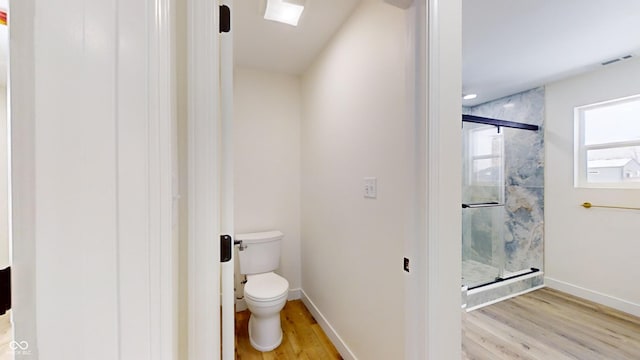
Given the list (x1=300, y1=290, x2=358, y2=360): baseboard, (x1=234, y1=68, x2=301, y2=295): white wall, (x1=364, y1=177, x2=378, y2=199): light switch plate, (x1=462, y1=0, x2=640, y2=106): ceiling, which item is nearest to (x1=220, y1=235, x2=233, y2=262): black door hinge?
(x1=364, y1=177, x2=378, y2=199): light switch plate

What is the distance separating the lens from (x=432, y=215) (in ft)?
3.01

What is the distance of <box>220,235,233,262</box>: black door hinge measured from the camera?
0.80m

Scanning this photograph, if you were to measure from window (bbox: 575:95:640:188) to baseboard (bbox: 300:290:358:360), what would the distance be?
3.00 meters

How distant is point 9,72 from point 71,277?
0.26m

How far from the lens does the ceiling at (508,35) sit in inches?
63.7

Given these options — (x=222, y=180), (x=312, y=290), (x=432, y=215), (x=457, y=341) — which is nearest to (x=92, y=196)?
(x=222, y=180)

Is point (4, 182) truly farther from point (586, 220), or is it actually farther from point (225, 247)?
point (586, 220)

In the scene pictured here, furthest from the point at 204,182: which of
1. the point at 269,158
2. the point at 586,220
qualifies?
the point at 586,220

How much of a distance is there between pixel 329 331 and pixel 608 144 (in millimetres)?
3284

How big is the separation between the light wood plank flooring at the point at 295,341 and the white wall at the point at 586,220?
2774 mm

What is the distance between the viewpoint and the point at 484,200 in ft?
10.2

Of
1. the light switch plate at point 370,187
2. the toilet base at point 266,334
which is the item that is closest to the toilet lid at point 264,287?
the toilet base at point 266,334

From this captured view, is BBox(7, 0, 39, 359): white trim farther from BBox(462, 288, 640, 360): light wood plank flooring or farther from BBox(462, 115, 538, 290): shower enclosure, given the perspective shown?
BBox(462, 115, 538, 290): shower enclosure

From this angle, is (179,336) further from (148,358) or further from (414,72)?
(414,72)
